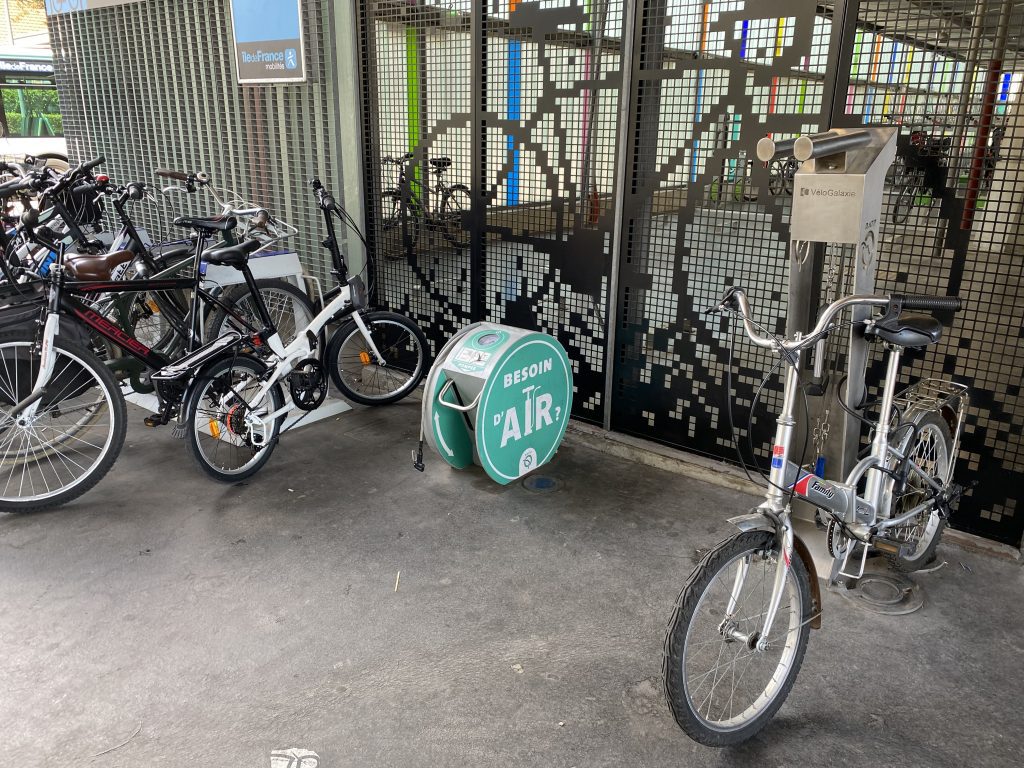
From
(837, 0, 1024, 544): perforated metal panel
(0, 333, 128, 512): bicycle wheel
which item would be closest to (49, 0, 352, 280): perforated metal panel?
(0, 333, 128, 512): bicycle wheel

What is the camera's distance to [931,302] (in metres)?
2.07

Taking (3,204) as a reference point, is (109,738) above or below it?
below

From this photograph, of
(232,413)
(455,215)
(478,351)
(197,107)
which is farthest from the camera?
→ (197,107)

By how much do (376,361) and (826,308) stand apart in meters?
3.03

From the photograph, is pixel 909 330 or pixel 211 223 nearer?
pixel 909 330

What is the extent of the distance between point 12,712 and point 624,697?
71.5 inches

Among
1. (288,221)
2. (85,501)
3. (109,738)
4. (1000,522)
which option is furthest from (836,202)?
(288,221)

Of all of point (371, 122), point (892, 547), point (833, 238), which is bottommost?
point (892, 547)

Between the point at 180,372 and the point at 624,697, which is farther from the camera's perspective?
the point at 180,372

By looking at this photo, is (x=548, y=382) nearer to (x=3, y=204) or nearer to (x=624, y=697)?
(x=624, y=697)

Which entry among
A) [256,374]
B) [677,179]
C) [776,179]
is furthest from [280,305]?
[776,179]

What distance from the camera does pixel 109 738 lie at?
213cm

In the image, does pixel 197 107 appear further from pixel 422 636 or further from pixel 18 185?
pixel 422 636

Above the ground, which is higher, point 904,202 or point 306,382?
point 904,202
